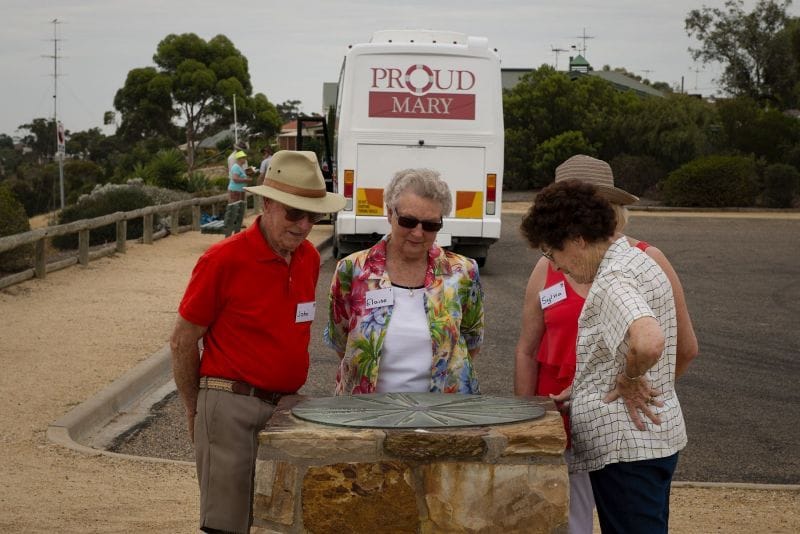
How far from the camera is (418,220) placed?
441 cm

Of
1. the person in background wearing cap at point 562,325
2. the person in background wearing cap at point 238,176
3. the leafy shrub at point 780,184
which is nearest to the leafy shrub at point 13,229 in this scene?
the person in background wearing cap at point 238,176

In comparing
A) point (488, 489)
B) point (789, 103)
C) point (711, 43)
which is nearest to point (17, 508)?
point (488, 489)

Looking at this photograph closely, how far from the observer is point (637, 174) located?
126ft

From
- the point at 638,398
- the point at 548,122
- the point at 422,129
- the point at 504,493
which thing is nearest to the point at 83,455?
the point at 504,493

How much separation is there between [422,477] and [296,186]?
1194mm

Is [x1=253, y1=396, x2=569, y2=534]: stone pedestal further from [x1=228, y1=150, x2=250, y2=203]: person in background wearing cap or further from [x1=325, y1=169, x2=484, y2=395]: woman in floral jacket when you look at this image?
[x1=228, y1=150, x2=250, y2=203]: person in background wearing cap

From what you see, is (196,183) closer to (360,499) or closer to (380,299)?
(380,299)

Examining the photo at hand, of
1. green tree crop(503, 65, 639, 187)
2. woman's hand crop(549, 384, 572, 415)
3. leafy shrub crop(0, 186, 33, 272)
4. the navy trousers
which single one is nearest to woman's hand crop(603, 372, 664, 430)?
the navy trousers

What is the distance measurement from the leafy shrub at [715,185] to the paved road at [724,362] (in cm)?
1200

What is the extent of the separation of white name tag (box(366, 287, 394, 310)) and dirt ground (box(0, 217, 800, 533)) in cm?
204

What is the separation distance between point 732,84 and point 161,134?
2950 centimetres

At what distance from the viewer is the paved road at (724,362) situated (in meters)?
7.68

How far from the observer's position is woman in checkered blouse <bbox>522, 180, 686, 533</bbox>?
361 cm

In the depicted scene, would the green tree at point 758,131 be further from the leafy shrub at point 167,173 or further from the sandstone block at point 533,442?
the sandstone block at point 533,442
